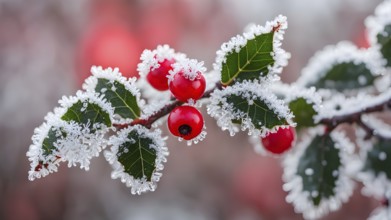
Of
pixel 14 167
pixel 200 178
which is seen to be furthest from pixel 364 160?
pixel 200 178

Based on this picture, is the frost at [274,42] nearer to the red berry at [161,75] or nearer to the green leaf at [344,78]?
the red berry at [161,75]

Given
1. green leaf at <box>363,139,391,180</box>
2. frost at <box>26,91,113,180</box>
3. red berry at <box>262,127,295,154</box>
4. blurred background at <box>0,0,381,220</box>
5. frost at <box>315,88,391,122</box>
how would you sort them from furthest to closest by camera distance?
blurred background at <box>0,0,381,220</box>
green leaf at <box>363,139,391,180</box>
frost at <box>315,88,391,122</box>
red berry at <box>262,127,295,154</box>
frost at <box>26,91,113,180</box>

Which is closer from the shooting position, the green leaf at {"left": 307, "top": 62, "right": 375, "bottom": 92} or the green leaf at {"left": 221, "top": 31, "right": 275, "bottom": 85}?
the green leaf at {"left": 221, "top": 31, "right": 275, "bottom": 85}

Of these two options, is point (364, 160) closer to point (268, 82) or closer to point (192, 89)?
point (268, 82)

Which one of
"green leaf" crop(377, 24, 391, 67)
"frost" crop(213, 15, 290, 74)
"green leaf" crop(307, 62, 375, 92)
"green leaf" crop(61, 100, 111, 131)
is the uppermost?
"green leaf" crop(307, 62, 375, 92)

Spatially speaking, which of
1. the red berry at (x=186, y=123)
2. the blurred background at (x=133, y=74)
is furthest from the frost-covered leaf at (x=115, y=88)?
the blurred background at (x=133, y=74)

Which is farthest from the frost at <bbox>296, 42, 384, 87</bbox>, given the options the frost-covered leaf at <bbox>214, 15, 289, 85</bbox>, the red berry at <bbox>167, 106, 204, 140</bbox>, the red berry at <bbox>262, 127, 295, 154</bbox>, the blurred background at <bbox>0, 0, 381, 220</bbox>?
the blurred background at <bbox>0, 0, 381, 220</bbox>

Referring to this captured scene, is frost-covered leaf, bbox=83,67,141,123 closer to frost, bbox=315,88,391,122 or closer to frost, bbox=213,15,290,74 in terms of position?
frost, bbox=213,15,290,74

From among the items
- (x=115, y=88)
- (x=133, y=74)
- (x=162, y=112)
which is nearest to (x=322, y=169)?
(x=162, y=112)
